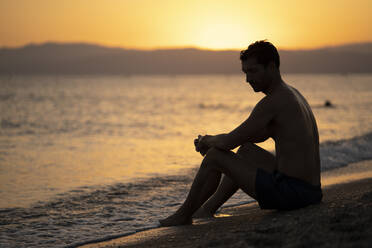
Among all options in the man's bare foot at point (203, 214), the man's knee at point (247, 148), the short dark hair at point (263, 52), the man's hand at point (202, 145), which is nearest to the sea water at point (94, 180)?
the man's bare foot at point (203, 214)

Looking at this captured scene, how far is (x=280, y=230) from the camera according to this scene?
3223 mm

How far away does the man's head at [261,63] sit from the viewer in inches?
141

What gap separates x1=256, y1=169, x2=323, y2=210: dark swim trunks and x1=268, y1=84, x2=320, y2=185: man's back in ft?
0.22

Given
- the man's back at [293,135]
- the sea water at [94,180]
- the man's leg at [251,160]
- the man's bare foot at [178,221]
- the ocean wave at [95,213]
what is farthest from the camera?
the sea water at [94,180]

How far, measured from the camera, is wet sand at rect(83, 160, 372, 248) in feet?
9.49

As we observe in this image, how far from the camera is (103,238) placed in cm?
423

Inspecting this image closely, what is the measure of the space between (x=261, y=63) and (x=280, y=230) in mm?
1416

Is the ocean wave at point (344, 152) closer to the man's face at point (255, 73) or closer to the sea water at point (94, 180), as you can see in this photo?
the sea water at point (94, 180)

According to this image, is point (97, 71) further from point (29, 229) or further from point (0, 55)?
point (29, 229)

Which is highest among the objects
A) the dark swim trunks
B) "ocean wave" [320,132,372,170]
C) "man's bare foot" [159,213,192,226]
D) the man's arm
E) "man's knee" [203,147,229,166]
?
the man's arm

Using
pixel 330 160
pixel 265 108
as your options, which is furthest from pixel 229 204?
pixel 330 160

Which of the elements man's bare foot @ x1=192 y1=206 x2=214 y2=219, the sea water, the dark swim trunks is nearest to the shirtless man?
the dark swim trunks

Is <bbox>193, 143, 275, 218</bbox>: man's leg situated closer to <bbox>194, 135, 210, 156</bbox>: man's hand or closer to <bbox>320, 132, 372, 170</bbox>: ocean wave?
<bbox>194, 135, 210, 156</bbox>: man's hand

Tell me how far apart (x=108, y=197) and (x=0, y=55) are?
165487 millimetres
